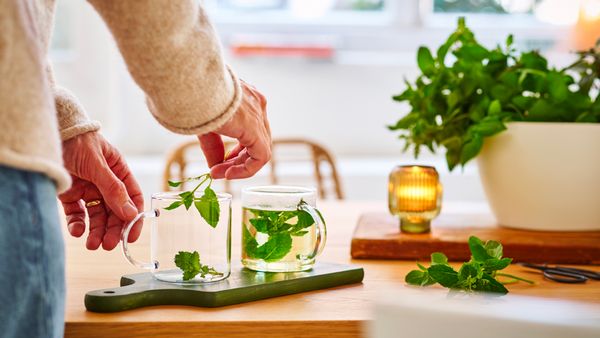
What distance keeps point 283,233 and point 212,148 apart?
147mm

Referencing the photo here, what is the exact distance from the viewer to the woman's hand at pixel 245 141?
1075 millimetres

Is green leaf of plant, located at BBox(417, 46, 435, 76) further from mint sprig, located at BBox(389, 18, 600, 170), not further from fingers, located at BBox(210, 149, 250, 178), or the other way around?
fingers, located at BBox(210, 149, 250, 178)

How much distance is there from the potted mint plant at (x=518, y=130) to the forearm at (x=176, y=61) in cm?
60

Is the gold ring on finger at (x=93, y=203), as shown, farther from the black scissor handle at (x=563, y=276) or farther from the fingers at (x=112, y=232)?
the black scissor handle at (x=563, y=276)

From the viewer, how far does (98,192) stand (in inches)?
49.4

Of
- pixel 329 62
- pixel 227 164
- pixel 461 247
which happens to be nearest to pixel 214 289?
pixel 227 164

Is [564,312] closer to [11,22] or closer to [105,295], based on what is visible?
[11,22]

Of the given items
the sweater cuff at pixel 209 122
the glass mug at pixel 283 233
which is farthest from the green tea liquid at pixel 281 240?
the sweater cuff at pixel 209 122

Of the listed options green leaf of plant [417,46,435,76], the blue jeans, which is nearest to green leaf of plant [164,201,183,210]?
the blue jeans

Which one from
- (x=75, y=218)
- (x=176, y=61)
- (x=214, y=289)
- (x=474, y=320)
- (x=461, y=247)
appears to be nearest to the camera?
(x=474, y=320)

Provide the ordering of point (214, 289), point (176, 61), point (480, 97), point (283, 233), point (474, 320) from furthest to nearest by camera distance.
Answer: point (480, 97), point (283, 233), point (214, 289), point (176, 61), point (474, 320)

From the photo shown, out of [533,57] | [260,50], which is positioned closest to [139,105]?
[260,50]

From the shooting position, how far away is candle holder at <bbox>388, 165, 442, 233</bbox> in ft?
4.94

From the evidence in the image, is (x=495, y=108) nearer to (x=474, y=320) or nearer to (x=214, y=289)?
(x=214, y=289)
